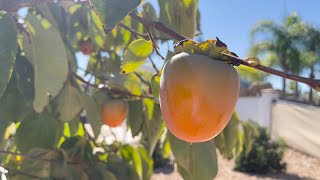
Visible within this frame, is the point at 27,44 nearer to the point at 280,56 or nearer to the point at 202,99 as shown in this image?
the point at 202,99

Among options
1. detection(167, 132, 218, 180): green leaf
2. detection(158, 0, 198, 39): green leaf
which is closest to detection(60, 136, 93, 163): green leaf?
detection(167, 132, 218, 180): green leaf

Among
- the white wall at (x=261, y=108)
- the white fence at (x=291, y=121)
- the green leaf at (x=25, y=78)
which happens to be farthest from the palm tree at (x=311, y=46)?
the green leaf at (x=25, y=78)

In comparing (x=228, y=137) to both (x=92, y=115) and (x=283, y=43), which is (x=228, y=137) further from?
(x=283, y=43)

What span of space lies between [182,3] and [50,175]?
505 millimetres

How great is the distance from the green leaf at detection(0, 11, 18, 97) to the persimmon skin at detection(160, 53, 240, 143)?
0.25 metres

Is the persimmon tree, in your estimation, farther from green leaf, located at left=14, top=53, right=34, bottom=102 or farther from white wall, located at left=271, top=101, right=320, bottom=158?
white wall, located at left=271, top=101, right=320, bottom=158

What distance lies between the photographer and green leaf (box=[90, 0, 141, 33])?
0.45 meters

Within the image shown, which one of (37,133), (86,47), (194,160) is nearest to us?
(194,160)

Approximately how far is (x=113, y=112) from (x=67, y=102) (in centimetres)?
21

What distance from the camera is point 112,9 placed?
1.53ft

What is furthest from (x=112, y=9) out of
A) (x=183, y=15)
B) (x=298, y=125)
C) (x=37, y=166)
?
(x=298, y=125)

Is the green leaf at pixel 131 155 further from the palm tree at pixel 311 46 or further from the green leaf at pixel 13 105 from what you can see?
the palm tree at pixel 311 46

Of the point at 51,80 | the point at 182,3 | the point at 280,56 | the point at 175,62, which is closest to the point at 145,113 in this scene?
the point at 182,3

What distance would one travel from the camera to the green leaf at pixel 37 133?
3.29 ft
